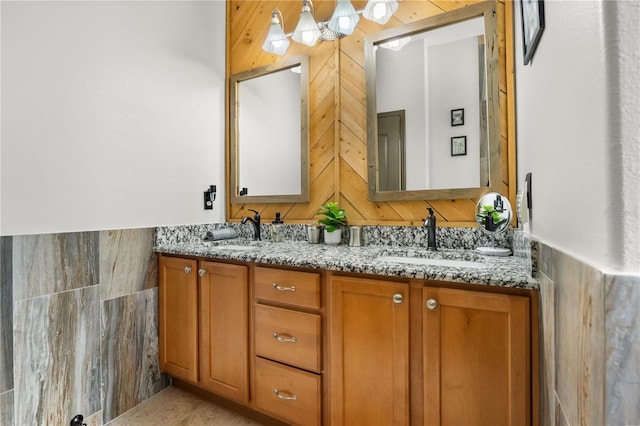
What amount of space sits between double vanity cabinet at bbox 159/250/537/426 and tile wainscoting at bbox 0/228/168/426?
8.3 inches

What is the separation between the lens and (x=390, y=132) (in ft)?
6.00

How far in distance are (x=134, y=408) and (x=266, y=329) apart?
1.01 m

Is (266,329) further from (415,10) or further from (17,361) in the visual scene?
(415,10)

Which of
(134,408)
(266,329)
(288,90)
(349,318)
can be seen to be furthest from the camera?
(288,90)

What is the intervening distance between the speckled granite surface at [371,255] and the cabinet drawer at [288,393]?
50 centimetres

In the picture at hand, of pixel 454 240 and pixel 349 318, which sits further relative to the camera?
pixel 454 240

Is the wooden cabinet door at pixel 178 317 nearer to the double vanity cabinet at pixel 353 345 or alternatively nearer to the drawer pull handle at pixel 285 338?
the double vanity cabinet at pixel 353 345

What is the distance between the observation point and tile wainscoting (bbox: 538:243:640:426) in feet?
1.41

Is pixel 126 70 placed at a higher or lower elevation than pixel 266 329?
higher

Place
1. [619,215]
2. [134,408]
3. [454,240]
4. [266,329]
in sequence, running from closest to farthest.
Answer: [619,215] < [266,329] < [454,240] < [134,408]

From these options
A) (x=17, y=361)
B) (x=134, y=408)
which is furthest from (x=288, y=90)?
(x=134, y=408)

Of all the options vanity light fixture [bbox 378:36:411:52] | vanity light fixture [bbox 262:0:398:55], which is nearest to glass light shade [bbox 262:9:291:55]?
vanity light fixture [bbox 262:0:398:55]

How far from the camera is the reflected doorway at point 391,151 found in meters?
1.80

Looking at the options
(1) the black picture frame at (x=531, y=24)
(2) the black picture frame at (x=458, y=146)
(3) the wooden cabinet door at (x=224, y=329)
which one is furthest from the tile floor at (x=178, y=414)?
(1) the black picture frame at (x=531, y=24)
